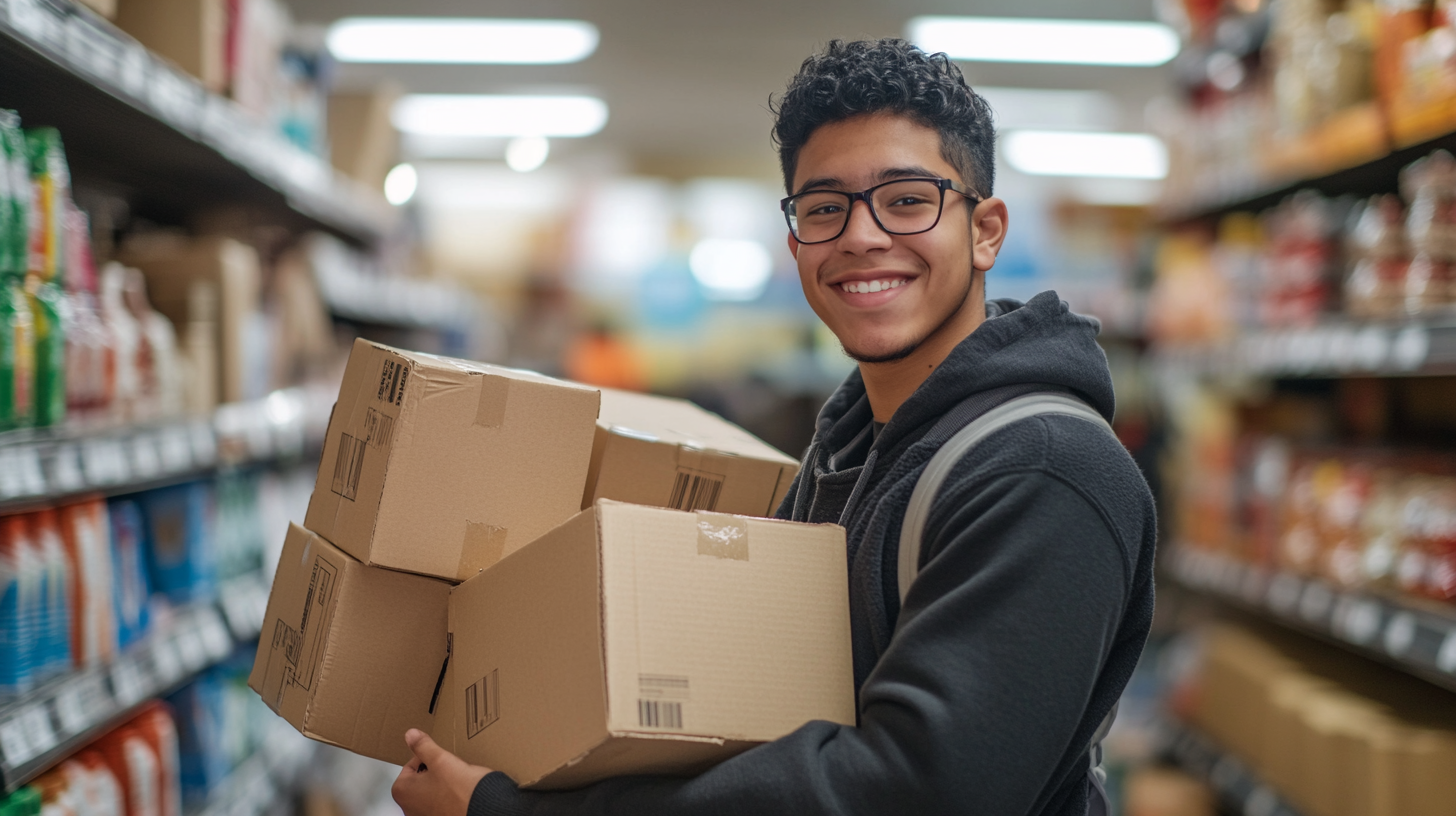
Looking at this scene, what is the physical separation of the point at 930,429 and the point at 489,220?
8226 mm

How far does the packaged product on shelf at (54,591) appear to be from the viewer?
1.65 metres

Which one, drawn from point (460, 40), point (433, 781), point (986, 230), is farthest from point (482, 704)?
point (460, 40)

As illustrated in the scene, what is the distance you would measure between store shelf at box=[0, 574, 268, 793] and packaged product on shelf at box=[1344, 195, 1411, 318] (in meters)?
2.45

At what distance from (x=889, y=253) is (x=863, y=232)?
1.7 inches

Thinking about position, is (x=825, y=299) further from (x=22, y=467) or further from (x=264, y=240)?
(x=264, y=240)

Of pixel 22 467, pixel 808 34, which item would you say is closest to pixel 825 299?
pixel 22 467

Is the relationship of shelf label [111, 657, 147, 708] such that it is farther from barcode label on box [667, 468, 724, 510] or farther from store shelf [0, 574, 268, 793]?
barcode label on box [667, 468, 724, 510]

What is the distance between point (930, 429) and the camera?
1244mm

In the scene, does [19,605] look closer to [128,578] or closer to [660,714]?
[128,578]

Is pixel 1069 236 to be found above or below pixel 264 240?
above

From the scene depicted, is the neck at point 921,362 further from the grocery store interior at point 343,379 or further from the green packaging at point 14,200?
the green packaging at point 14,200

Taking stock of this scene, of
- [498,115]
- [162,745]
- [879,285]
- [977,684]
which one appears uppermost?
[498,115]

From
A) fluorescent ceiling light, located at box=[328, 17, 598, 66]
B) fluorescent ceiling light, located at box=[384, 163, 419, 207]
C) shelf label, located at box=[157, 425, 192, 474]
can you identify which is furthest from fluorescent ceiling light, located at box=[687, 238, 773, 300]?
shelf label, located at box=[157, 425, 192, 474]

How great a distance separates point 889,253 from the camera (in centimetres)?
133
